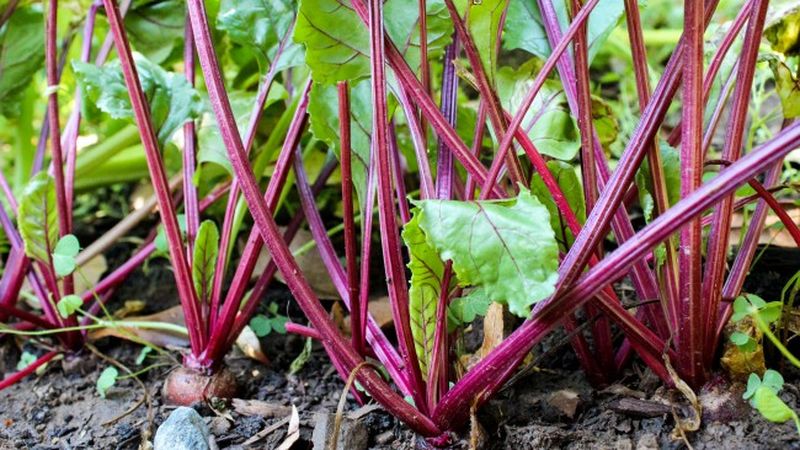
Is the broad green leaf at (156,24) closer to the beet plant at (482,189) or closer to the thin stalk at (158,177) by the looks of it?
the beet plant at (482,189)

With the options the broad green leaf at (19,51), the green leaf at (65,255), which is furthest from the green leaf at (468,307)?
the broad green leaf at (19,51)

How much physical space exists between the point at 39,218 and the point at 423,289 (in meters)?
0.62

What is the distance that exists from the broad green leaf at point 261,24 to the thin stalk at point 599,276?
1.90ft

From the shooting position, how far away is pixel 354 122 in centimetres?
104

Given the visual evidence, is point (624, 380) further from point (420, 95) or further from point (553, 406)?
point (420, 95)

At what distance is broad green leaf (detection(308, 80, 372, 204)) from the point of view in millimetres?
1025

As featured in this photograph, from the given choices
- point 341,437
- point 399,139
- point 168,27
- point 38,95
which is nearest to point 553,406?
point 341,437

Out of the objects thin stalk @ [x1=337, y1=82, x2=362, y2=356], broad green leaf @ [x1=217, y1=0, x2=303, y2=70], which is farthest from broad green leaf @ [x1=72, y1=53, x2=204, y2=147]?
thin stalk @ [x1=337, y1=82, x2=362, y2=356]

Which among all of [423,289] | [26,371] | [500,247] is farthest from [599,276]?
[26,371]

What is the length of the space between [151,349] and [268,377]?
0.21 metres

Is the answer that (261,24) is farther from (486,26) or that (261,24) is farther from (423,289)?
(423,289)

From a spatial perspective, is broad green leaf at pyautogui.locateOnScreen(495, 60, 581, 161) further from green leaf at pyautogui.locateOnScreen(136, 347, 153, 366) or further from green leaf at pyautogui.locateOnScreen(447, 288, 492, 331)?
green leaf at pyautogui.locateOnScreen(136, 347, 153, 366)

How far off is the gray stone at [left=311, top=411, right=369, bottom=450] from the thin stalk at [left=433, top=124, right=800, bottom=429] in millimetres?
94

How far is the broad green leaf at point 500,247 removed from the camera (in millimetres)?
695
